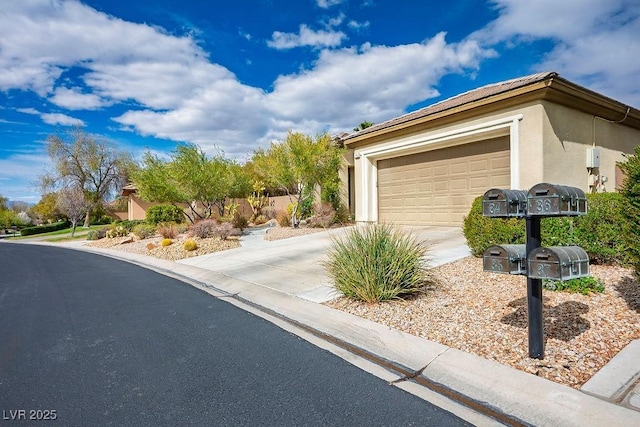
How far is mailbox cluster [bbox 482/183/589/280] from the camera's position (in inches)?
132

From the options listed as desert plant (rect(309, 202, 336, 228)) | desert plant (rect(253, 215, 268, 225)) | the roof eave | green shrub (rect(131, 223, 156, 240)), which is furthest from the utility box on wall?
green shrub (rect(131, 223, 156, 240))

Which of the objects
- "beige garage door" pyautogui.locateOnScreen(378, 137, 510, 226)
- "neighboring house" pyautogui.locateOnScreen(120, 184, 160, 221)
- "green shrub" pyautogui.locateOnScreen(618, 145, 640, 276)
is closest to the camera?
"green shrub" pyautogui.locateOnScreen(618, 145, 640, 276)

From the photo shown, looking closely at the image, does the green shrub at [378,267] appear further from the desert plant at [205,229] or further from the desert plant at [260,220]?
the desert plant at [260,220]

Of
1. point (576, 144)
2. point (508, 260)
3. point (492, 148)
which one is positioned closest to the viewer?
point (508, 260)

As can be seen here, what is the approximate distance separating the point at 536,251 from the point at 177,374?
12.0 ft

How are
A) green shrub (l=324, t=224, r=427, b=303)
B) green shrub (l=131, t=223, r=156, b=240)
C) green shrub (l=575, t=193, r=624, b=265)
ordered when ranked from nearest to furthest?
green shrub (l=324, t=224, r=427, b=303), green shrub (l=575, t=193, r=624, b=265), green shrub (l=131, t=223, r=156, b=240)

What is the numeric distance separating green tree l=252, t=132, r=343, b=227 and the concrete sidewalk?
779 centimetres

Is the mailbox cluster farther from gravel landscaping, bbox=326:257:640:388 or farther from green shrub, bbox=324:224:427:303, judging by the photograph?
green shrub, bbox=324:224:427:303

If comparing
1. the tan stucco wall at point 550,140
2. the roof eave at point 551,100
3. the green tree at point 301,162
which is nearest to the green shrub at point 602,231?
the tan stucco wall at point 550,140

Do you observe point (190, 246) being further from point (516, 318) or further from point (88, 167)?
point (88, 167)

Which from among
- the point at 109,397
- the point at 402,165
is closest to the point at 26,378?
the point at 109,397

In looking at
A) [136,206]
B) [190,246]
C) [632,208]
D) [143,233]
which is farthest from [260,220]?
[632,208]

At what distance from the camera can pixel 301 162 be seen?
15531mm

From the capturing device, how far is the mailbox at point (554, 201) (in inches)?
133
